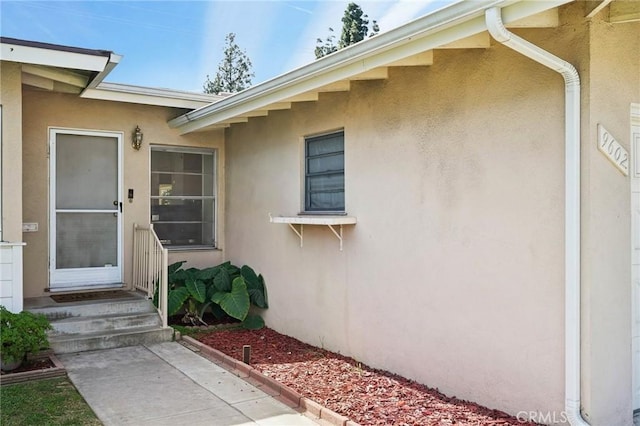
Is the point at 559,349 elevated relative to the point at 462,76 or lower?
lower

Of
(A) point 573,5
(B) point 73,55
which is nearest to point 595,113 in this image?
Result: (A) point 573,5

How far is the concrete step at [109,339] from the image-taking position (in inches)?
223

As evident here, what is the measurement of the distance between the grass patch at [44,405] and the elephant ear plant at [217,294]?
7.28ft

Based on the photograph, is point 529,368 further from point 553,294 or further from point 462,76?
point 462,76

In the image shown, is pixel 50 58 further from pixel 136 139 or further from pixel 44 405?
pixel 44 405

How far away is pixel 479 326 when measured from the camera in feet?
13.2

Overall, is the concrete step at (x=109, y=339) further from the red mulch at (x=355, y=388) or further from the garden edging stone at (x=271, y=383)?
the red mulch at (x=355, y=388)

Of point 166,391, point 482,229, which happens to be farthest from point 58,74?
point 482,229

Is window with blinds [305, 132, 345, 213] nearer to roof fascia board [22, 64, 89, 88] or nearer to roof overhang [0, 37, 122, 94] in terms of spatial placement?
roof overhang [0, 37, 122, 94]

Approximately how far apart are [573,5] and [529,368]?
101 inches

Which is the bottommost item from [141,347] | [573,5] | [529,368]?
[141,347]

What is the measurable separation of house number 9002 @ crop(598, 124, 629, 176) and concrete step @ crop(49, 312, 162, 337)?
17.8 ft

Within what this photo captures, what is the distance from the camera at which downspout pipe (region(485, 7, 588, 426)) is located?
330 cm

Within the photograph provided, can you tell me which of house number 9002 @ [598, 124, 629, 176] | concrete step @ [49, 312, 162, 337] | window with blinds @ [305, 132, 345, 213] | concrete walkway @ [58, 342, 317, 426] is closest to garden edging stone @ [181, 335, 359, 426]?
concrete walkway @ [58, 342, 317, 426]
